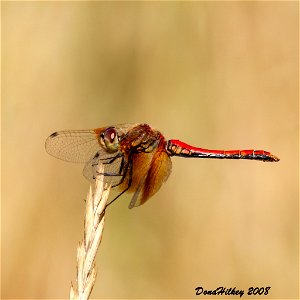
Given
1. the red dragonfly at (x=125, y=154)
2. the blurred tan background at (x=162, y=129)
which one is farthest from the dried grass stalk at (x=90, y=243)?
the blurred tan background at (x=162, y=129)

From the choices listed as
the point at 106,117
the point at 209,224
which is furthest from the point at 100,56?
the point at 209,224

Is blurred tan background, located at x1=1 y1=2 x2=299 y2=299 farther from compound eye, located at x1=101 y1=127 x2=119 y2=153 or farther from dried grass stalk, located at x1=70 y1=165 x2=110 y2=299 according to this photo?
dried grass stalk, located at x1=70 y1=165 x2=110 y2=299

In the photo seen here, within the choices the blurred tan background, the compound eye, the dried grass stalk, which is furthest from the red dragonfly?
the dried grass stalk

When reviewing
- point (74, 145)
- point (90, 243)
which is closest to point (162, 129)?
point (74, 145)

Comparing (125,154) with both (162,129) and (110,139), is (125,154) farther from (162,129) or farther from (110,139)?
(162,129)

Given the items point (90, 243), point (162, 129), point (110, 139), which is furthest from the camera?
point (162, 129)
